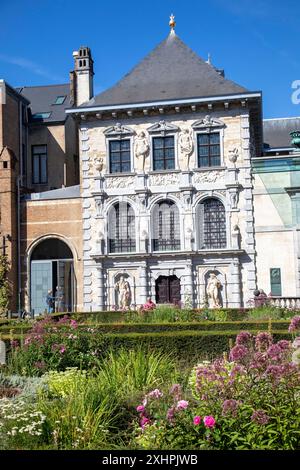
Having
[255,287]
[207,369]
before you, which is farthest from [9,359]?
[255,287]

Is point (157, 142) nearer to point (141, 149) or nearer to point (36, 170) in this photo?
point (141, 149)

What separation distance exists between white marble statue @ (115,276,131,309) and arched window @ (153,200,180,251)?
79.6 inches

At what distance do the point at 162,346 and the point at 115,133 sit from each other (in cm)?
1772

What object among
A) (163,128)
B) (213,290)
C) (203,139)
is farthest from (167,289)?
(163,128)

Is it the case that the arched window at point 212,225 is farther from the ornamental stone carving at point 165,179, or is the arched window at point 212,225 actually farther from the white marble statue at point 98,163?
the white marble statue at point 98,163

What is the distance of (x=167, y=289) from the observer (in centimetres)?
2789

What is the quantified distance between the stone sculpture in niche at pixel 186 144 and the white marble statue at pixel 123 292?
5.78 metres

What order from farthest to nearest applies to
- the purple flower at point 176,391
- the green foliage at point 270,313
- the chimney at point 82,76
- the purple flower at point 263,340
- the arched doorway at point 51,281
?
the chimney at point 82,76 → the arched doorway at point 51,281 → the green foliage at point 270,313 → the purple flower at point 263,340 → the purple flower at point 176,391

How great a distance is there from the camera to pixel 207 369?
689 centimetres

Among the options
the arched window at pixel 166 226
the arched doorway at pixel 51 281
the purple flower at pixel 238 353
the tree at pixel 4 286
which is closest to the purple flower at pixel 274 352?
the purple flower at pixel 238 353

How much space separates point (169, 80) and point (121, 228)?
7311mm

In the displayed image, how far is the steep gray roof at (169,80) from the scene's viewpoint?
1117 inches

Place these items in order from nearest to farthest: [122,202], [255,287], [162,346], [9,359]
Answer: [9,359] < [162,346] < [255,287] < [122,202]

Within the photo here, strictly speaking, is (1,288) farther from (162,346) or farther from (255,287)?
(162,346)
